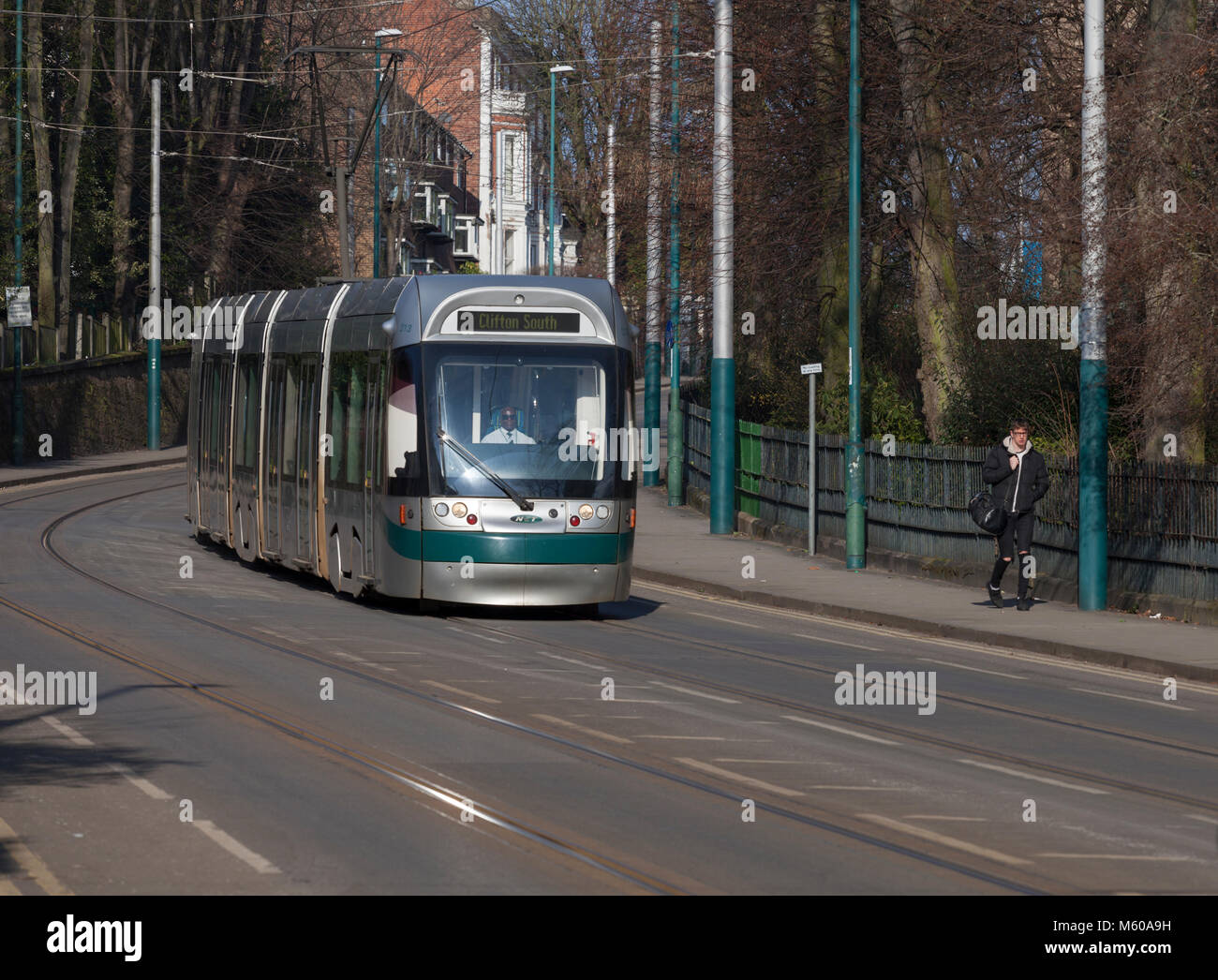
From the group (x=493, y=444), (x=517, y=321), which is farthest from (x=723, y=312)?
(x=493, y=444)

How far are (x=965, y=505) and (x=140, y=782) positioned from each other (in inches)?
603

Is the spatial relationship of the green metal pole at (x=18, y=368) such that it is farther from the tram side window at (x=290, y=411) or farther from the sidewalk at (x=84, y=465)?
the tram side window at (x=290, y=411)

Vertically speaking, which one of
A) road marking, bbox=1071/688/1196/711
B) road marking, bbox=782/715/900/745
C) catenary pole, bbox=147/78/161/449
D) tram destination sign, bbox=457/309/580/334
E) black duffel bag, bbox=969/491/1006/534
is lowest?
road marking, bbox=1071/688/1196/711

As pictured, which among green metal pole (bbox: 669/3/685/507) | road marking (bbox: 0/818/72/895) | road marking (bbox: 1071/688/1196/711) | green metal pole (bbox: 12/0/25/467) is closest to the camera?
road marking (bbox: 0/818/72/895)

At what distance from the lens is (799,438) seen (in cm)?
2917

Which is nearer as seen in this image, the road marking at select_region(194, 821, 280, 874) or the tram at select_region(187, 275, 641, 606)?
the road marking at select_region(194, 821, 280, 874)

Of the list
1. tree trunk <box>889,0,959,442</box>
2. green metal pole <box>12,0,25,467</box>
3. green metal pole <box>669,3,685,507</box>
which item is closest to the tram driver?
tree trunk <box>889,0,959,442</box>

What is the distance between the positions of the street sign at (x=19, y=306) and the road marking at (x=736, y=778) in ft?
113

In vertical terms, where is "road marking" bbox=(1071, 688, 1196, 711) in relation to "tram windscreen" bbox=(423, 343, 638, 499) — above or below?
below

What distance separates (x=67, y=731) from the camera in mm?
11742

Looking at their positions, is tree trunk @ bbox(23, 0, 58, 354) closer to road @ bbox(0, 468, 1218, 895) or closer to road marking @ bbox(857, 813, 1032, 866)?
road @ bbox(0, 468, 1218, 895)

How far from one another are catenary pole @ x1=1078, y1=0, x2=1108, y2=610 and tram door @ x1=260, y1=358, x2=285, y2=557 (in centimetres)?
876

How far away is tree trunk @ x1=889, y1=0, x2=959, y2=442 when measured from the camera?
2878cm

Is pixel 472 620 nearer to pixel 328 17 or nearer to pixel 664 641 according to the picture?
pixel 664 641
